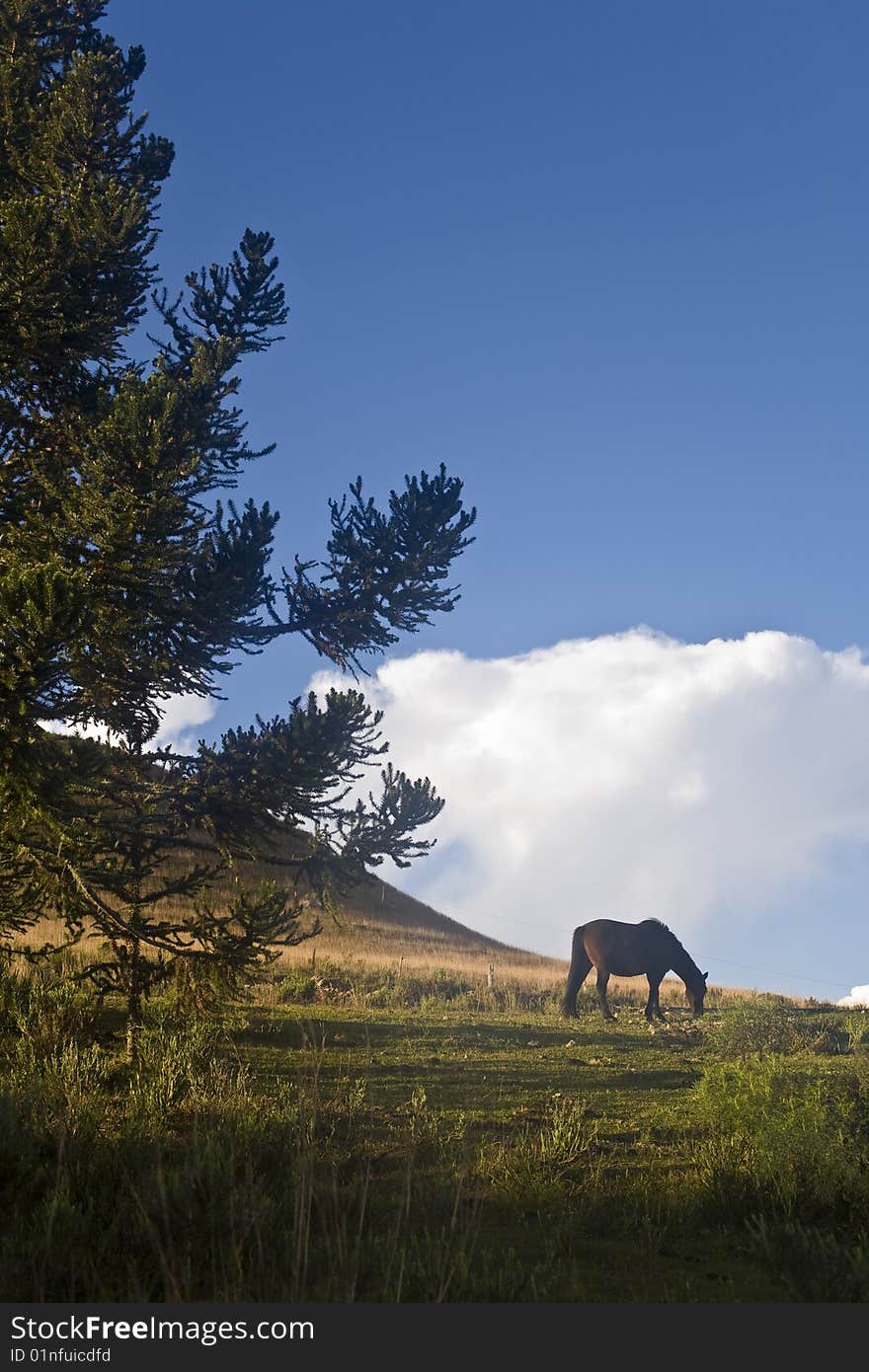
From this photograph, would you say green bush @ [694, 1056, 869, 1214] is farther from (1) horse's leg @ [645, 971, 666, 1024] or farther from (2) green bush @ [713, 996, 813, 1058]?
(1) horse's leg @ [645, 971, 666, 1024]

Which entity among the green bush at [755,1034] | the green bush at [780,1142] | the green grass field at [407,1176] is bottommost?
the green grass field at [407,1176]

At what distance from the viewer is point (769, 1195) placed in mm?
8430

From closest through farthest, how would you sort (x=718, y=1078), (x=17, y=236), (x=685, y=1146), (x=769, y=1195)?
(x=769, y=1195) < (x=685, y=1146) < (x=718, y=1078) < (x=17, y=236)

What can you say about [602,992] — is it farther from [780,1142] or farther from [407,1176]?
[407,1176]

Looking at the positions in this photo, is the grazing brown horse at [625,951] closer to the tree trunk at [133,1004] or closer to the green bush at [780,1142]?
the tree trunk at [133,1004]

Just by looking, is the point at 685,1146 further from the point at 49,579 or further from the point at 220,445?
the point at 220,445

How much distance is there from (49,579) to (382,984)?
20.8 meters

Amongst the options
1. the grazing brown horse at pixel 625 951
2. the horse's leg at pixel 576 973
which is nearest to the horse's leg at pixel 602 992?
the grazing brown horse at pixel 625 951

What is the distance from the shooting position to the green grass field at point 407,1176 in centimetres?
628

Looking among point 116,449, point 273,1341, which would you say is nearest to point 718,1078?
point 273,1341

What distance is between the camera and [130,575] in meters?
14.1

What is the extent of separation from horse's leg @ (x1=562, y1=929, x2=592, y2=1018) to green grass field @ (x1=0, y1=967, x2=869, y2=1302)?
10371mm

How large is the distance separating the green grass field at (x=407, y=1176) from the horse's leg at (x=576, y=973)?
1037 centimetres

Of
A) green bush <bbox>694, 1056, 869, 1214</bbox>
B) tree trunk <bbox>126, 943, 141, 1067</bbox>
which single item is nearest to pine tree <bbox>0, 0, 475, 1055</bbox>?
tree trunk <bbox>126, 943, 141, 1067</bbox>
